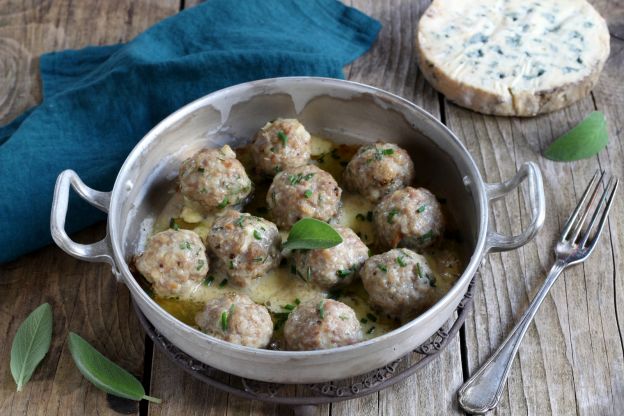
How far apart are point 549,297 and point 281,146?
1177 mm

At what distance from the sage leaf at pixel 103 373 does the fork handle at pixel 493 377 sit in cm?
106

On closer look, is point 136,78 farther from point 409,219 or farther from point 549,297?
point 549,297

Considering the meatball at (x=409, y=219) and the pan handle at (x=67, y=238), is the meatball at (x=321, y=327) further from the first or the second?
the pan handle at (x=67, y=238)

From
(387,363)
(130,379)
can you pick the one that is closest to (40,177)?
(130,379)

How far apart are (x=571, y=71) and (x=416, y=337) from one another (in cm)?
172

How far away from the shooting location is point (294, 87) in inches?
119

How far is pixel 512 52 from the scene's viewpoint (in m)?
3.46

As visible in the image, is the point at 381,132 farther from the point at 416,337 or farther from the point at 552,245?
the point at 416,337

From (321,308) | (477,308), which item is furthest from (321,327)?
(477,308)

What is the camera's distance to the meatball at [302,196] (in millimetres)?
2652

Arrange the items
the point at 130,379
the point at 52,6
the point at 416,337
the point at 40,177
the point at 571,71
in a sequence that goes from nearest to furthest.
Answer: the point at 416,337, the point at 130,379, the point at 40,177, the point at 571,71, the point at 52,6

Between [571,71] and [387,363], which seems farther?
[571,71]

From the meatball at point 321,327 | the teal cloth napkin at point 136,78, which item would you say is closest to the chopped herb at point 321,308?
the meatball at point 321,327

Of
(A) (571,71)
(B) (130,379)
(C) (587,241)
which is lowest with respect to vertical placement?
(B) (130,379)
